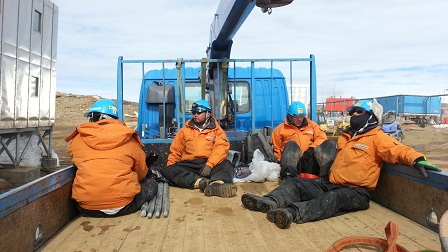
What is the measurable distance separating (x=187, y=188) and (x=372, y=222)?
2.20 metres

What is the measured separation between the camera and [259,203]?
3.37 metres

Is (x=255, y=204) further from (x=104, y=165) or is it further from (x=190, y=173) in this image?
(x=104, y=165)

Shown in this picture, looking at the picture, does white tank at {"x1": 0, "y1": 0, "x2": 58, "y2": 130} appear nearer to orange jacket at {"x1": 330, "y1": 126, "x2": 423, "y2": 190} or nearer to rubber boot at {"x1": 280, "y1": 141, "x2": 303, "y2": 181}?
rubber boot at {"x1": 280, "y1": 141, "x2": 303, "y2": 181}

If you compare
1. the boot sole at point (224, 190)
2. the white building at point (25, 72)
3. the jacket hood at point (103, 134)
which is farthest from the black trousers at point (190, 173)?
the white building at point (25, 72)

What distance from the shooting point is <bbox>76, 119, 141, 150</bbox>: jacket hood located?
128 inches

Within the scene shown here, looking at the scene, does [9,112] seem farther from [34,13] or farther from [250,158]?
[250,158]

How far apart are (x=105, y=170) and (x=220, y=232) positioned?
1.14 m

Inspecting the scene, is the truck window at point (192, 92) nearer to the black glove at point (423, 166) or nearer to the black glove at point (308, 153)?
the black glove at point (308, 153)

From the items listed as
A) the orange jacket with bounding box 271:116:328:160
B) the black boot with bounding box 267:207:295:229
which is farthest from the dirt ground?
the black boot with bounding box 267:207:295:229

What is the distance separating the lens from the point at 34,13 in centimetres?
1022

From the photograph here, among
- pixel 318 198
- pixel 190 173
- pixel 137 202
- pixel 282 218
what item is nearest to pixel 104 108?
pixel 137 202

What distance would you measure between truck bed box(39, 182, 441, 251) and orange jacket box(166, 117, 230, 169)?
1.24 metres

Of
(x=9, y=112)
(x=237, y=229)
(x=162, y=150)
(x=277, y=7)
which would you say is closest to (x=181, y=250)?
(x=237, y=229)

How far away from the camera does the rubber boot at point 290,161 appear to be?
4.50 m
